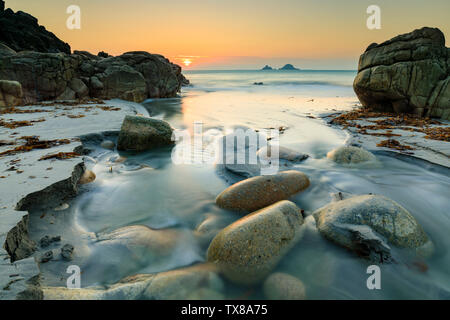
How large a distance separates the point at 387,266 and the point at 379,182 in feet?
9.03

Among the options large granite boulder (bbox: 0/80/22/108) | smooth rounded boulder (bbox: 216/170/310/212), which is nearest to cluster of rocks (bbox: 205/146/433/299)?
smooth rounded boulder (bbox: 216/170/310/212)

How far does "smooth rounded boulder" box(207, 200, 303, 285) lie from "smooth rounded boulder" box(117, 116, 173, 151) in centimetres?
481

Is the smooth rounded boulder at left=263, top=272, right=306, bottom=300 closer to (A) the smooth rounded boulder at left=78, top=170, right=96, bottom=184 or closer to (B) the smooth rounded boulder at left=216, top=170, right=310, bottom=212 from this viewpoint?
(B) the smooth rounded boulder at left=216, top=170, right=310, bottom=212

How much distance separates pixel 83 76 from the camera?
635 inches

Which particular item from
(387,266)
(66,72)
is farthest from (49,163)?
(66,72)

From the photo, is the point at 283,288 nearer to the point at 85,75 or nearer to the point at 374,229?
the point at 374,229

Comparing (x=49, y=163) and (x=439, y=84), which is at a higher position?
(x=439, y=84)

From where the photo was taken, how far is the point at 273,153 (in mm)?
6363

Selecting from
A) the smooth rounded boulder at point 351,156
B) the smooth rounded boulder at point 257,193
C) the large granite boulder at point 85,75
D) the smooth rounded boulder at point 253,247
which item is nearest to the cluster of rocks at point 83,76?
the large granite boulder at point 85,75

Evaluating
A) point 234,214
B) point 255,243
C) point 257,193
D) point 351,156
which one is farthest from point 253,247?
point 351,156

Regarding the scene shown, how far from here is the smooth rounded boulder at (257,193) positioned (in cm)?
380

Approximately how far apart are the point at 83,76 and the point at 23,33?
1386 inches

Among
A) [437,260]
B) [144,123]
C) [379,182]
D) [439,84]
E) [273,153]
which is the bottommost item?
[437,260]
